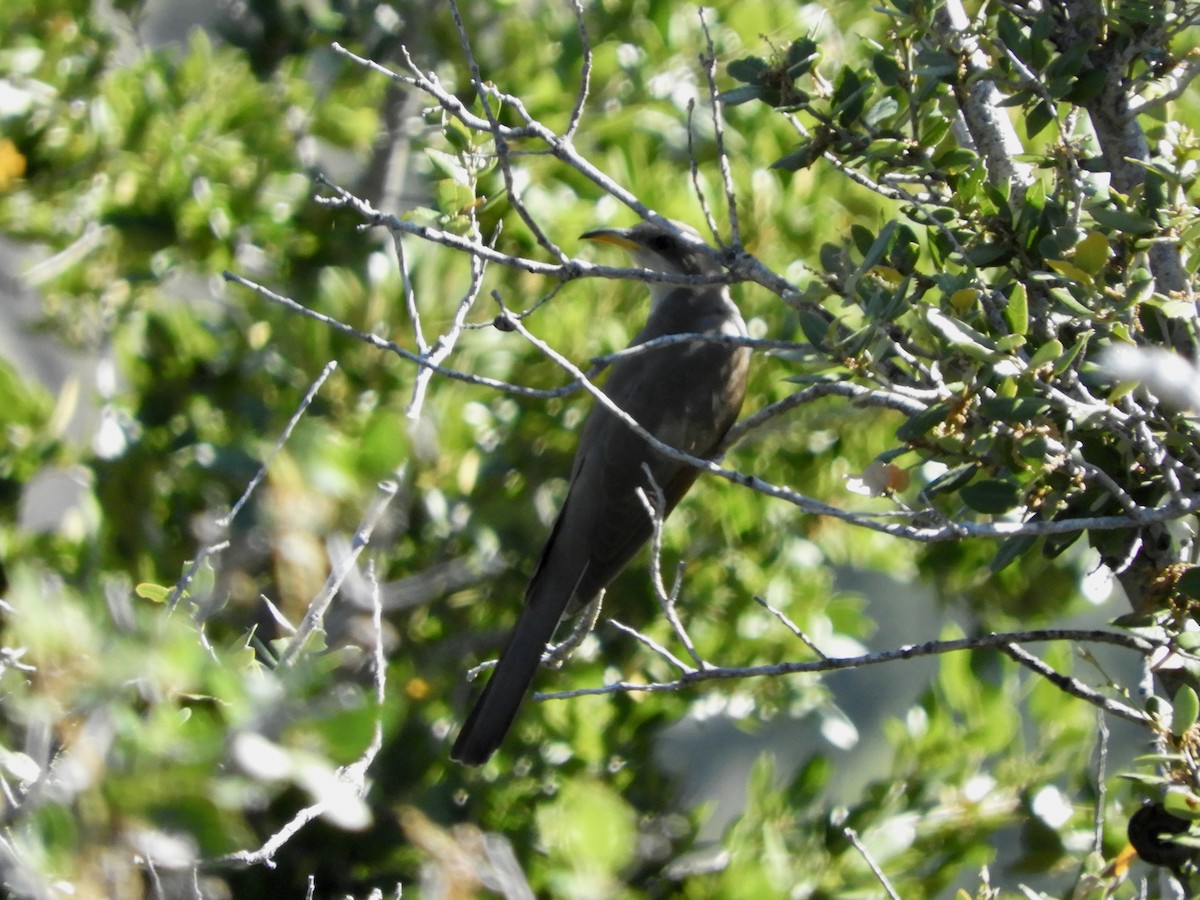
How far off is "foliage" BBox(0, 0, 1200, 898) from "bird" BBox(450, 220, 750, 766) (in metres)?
0.13

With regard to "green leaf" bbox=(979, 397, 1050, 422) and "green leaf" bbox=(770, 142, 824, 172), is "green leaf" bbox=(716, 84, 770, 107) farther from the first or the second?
"green leaf" bbox=(979, 397, 1050, 422)

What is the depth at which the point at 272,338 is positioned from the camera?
4363 millimetres

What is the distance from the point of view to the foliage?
2193 mm

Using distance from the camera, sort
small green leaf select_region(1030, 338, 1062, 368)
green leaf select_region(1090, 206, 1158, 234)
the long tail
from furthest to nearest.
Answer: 1. the long tail
2. green leaf select_region(1090, 206, 1158, 234)
3. small green leaf select_region(1030, 338, 1062, 368)

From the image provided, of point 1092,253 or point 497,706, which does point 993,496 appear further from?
point 497,706

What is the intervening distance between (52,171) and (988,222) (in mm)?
3410

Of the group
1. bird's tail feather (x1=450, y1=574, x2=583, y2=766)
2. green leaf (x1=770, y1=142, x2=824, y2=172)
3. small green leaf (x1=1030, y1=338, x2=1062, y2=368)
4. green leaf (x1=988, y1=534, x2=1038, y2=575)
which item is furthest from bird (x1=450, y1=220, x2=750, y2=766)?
small green leaf (x1=1030, y1=338, x2=1062, y2=368)

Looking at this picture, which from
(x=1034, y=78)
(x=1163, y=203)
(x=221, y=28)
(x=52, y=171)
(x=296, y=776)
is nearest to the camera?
(x=296, y=776)

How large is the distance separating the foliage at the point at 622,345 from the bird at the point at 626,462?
133 millimetres

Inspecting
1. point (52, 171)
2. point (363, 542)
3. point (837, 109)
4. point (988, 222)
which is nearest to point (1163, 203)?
point (988, 222)

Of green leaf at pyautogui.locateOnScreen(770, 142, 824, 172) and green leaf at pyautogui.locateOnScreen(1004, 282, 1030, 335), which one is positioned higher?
green leaf at pyautogui.locateOnScreen(770, 142, 824, 172)

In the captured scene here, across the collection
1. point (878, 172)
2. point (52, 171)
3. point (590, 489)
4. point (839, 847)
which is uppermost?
point (878, 172)

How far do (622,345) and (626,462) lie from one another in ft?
1.22

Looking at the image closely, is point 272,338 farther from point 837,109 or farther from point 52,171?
point 837,109
